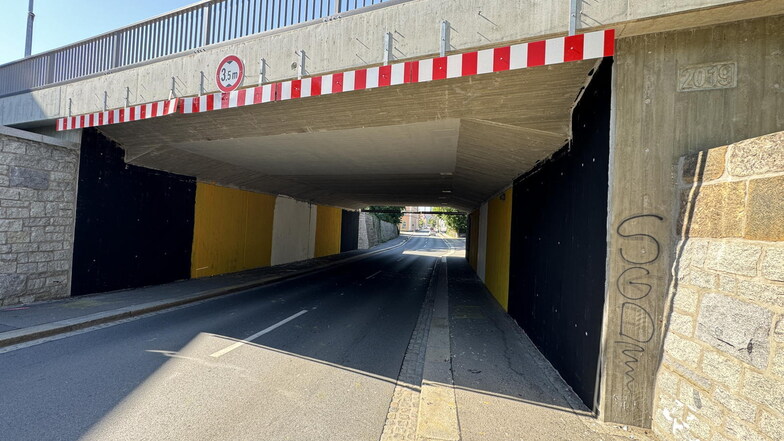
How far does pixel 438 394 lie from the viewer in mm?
4305

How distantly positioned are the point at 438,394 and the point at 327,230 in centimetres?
2288

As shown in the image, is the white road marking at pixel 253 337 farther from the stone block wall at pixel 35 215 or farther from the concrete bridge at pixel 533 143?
the stone block wall at pixel 35 215

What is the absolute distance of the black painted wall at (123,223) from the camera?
884 centimetres

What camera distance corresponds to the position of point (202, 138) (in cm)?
866

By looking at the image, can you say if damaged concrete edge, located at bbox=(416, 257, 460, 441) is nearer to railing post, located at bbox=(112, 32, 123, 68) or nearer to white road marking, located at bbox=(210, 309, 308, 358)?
white road marking, located at bbox=(210, 309, 308, 358)

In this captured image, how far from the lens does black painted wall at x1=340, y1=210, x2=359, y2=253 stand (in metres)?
31.0

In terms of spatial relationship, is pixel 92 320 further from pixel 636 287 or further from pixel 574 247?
pixel 636 287

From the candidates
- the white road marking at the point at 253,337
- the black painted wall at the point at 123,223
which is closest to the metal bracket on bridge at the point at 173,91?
the black painted wall at the point at 123,223

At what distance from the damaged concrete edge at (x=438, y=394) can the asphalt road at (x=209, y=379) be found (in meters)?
0.46

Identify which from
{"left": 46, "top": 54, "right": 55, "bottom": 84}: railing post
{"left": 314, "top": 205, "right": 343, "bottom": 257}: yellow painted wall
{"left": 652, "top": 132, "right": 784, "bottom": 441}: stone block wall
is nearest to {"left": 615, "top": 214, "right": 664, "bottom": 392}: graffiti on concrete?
{"left": 652, "top": 132, "right": 784, "bottom": 441}: stone block wall

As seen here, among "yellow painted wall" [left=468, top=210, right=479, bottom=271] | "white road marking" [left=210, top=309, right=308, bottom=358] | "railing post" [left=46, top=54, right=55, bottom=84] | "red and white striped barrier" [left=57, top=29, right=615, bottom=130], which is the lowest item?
"white road marking" [left=210, top=309, right=308, bottom=358]

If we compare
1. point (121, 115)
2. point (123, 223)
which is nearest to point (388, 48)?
point (121, 115)

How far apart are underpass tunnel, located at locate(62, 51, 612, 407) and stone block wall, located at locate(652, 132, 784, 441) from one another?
0.71 meters

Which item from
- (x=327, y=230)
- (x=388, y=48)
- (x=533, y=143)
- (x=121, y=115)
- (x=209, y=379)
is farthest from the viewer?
(x=327, y=230)
